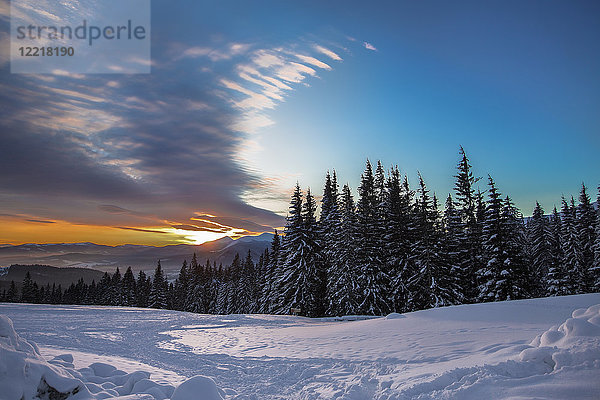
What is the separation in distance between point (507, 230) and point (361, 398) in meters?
25.4

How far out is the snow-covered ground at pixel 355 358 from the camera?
16.5 feet

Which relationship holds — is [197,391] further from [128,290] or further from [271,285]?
[128,290]

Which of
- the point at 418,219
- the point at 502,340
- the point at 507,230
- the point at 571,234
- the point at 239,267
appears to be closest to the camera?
the point at 502,340

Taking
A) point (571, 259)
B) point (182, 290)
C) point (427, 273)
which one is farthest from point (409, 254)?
point (182, 290)

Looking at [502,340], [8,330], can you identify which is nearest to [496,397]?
[502,340]

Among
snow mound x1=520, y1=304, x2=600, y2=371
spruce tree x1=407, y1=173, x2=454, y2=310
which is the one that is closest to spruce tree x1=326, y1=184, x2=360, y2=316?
spruce tree x1=407, y1=173, x2=454, y2=310

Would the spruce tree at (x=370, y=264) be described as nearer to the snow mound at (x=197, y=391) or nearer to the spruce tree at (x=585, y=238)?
the spruce tree at (x=585, y=238)

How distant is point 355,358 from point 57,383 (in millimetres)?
7123

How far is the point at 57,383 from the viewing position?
511 cm

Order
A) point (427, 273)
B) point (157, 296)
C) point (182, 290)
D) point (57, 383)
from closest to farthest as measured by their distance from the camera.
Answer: point (57, 383) < point (427, 273) < point (157, 296) < point (182, 290)

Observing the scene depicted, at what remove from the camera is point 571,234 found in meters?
35.6

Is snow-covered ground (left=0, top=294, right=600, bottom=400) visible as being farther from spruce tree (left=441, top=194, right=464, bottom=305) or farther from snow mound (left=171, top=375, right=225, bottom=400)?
spruce tree (left=441, top=194, right=464, bottom=305)

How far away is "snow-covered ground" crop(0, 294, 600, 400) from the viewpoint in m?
5.04

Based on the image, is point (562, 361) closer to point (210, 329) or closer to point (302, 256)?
point (210, 329)
